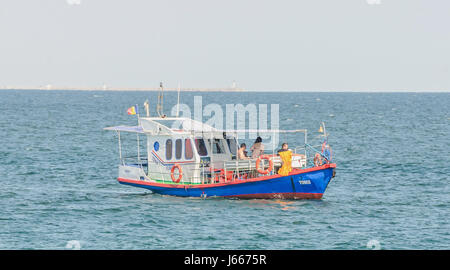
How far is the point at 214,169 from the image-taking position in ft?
96.4

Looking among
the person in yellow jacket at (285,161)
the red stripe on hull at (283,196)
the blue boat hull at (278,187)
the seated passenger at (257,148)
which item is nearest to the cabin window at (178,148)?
the blue boat hull at (278,187)

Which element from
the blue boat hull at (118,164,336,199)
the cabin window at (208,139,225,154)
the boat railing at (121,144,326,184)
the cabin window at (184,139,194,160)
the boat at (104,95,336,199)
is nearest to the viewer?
the blue boat hull at (118,164,336,199)

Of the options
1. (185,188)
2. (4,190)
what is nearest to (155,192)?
(185,188)

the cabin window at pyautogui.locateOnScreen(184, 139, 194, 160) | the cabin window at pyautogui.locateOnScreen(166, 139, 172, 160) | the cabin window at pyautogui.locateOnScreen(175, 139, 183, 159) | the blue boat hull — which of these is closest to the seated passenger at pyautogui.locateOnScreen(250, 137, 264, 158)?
the blue boat hull

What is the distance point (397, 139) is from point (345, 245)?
44.0 m

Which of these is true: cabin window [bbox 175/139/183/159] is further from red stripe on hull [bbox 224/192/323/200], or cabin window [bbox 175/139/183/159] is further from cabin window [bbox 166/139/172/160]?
red stripe on hull [bbox 224/192/323/200]

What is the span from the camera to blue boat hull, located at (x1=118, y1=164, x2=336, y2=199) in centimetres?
2773

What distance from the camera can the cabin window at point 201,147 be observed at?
2947 cm

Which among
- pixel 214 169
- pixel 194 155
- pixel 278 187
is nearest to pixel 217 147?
pixel 214 169

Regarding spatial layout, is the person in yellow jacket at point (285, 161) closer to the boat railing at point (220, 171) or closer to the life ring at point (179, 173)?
the boat railing at point (220, 171)

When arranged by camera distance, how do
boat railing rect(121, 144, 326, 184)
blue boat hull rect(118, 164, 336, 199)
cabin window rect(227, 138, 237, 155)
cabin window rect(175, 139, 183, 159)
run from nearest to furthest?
blue boat hull rect(118, 164, 336, 199), boat railing rect(121, 144, 326, 184), cabin window rect(175, 139, 183, 159), cabin window rect(227, 138, 237, 155)

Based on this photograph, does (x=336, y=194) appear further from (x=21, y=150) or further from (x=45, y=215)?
(x=21, y=150)

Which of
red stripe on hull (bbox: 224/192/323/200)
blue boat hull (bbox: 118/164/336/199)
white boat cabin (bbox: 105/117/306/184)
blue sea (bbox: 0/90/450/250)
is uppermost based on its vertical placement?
white boat cabin (bbox: 105/117/306/184)

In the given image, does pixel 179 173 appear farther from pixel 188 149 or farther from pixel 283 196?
pixel 283 196
